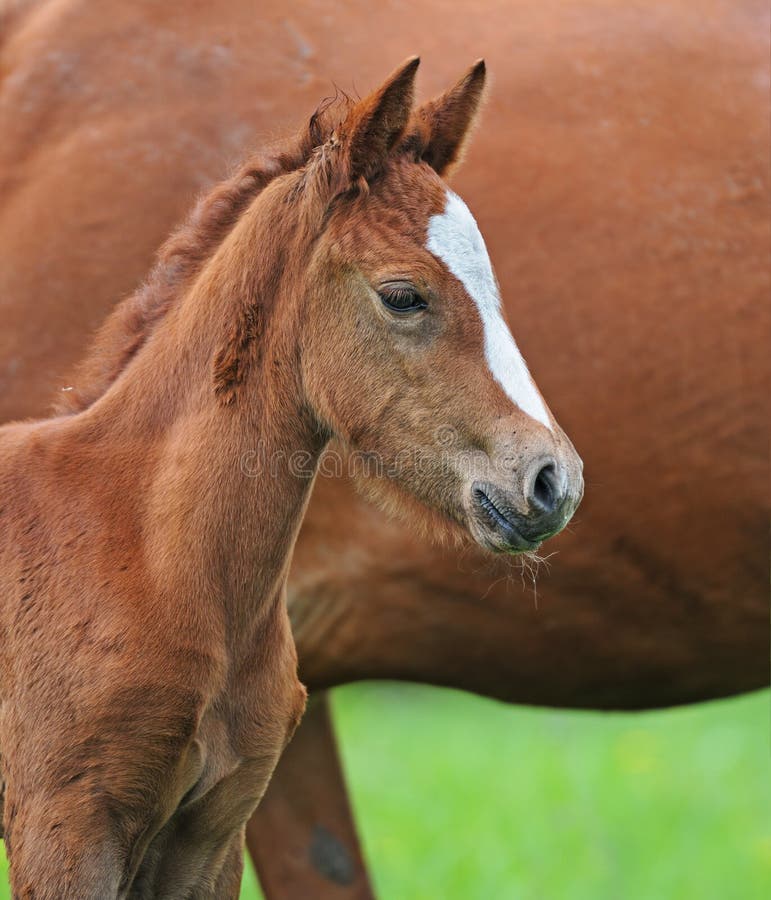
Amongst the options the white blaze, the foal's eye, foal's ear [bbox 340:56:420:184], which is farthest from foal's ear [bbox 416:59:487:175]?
the foal's eye

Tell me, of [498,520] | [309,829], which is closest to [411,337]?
[498,520]

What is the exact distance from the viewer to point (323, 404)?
2811 millimetres

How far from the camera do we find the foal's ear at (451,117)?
293 centimetres

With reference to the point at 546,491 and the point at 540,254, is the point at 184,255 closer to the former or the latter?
the point at 546,491

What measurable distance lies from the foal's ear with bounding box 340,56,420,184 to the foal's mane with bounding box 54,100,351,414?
155 mm

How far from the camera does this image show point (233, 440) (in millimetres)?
2836

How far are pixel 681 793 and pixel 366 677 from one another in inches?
151

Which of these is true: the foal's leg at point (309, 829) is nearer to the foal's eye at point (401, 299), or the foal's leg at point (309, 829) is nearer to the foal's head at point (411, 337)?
the foal's head at point (411, 337)

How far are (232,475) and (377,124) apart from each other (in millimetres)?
775

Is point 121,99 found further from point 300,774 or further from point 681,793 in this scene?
point 681,793

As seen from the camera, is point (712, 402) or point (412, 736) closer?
point (712, 402)

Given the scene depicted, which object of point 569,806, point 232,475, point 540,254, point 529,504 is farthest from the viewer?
point 569,806

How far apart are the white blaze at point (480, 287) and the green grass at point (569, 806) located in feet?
11.0

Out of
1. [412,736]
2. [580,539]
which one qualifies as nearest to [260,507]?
[580,539]
